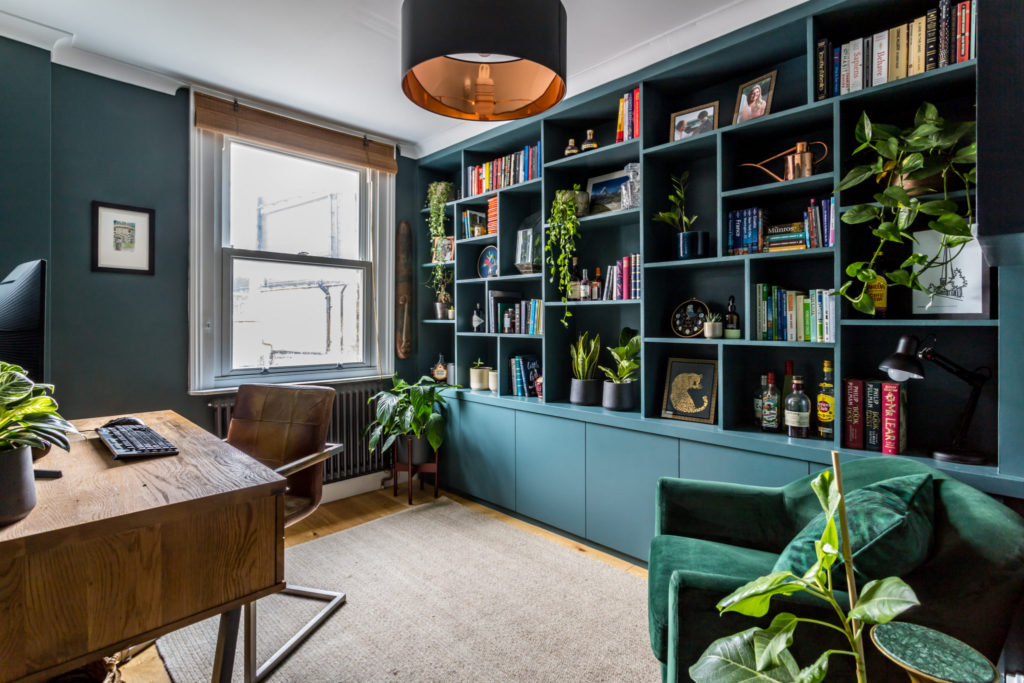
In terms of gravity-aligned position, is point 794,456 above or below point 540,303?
below

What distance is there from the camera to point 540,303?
10.3 feet

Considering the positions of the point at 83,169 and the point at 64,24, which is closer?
the point at 64,24

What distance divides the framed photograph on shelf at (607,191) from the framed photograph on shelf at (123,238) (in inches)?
97.5

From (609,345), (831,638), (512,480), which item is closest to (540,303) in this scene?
(609,345)

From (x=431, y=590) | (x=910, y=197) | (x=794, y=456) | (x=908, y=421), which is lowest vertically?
(x=431, y=590)

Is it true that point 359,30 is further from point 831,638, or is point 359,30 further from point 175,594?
point 831,638

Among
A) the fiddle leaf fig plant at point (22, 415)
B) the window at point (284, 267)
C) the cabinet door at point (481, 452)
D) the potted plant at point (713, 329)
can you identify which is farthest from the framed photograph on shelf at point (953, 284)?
the window at point (284, 267)

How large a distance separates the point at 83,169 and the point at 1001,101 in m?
3.46

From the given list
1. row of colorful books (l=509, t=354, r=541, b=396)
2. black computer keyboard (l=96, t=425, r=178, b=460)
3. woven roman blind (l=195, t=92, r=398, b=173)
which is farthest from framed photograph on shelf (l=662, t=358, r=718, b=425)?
woven roman blind (l=195, t=92, r=398, b=173)

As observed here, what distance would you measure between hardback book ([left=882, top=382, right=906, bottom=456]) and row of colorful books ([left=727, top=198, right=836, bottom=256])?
1.92ft

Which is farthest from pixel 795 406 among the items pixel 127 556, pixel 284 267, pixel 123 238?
pixel 123 238

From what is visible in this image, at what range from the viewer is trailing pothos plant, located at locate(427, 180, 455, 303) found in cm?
377

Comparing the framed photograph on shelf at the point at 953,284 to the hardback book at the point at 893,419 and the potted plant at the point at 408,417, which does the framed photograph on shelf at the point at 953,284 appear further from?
the potted plant at the point at 408,417

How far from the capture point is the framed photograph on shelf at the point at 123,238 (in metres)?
2.65
